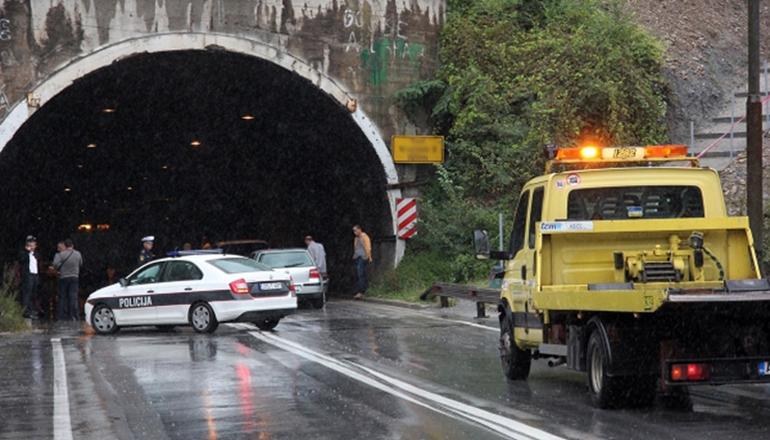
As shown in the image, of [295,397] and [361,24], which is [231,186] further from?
[295,397]

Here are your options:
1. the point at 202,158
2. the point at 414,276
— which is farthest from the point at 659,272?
the point at 202,158

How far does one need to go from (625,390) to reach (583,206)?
2.56 meters

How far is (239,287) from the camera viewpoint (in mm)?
23281

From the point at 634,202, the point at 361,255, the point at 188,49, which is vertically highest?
the point at 188,49

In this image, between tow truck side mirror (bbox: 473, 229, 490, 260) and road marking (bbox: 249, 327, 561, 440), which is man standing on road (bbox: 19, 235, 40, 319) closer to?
road marking (bbox: 249, 327, 561, 440)

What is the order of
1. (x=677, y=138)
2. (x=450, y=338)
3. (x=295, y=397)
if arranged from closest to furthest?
(x=295, y=397), (x=450, y=338), (x=677, y=138)

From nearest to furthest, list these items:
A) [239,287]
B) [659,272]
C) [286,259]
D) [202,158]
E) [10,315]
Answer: [659,272] → [239,287] → [10,315] → [286,259] → [202,158]

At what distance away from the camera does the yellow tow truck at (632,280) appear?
11.1 metres

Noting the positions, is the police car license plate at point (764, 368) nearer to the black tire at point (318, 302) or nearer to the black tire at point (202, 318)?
the black tire at point (202, 318)

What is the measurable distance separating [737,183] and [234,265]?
39.3 ft

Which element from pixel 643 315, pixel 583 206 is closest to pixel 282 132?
pixel 583 206

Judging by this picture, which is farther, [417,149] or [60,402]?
[417,149]

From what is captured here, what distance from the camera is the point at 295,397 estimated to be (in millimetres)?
13195

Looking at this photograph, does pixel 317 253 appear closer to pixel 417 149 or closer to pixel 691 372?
pixel 417 149
